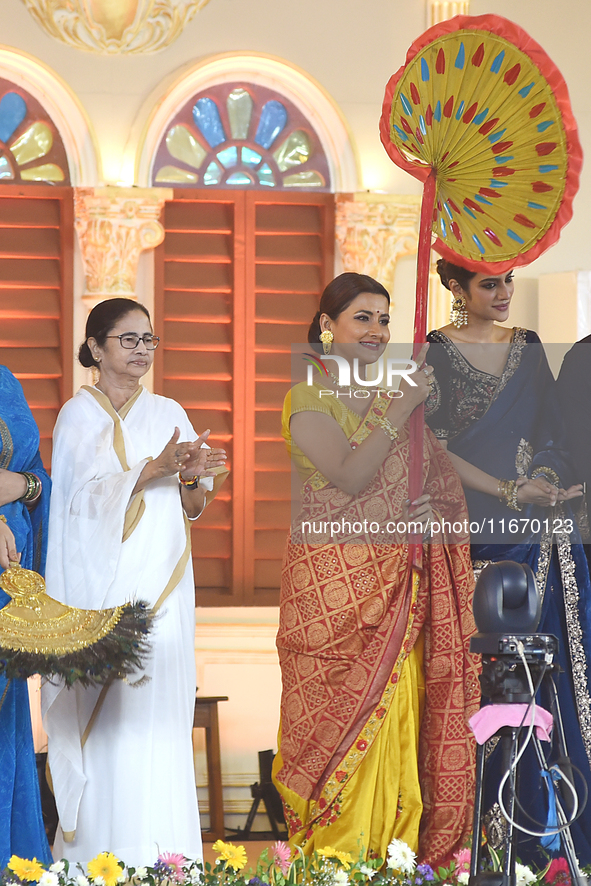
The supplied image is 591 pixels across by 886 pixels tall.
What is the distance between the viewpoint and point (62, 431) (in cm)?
290

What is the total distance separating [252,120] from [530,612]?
11.7 feet

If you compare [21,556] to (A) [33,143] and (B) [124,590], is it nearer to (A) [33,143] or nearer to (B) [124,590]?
(B) [124,590]

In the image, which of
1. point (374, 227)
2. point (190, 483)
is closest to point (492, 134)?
point (190, 483)

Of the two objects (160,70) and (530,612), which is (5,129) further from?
(530,612)

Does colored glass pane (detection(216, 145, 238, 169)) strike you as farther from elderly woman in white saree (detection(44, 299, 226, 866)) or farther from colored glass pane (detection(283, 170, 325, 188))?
elderly woman in white saree (detection(44, 299, 226, 866))

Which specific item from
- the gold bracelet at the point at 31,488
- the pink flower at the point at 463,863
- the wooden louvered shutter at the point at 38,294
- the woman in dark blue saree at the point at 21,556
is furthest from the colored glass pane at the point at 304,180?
the pink flower at the point at 463,863

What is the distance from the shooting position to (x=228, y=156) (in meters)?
4.73

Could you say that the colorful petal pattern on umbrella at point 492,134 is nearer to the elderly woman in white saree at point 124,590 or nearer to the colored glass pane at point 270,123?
the elderly woman in white saree at point 124,590

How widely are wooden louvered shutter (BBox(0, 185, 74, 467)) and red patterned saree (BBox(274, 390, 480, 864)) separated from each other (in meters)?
2.05

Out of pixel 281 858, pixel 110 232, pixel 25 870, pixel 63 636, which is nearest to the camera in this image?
pixel 25 870

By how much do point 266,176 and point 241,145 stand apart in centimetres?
17

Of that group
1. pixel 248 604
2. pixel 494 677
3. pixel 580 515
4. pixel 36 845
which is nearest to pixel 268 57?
pixel 248 604

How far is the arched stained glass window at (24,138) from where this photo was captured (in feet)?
15.1

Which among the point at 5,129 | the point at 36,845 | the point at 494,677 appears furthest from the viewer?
the point at 5,129
